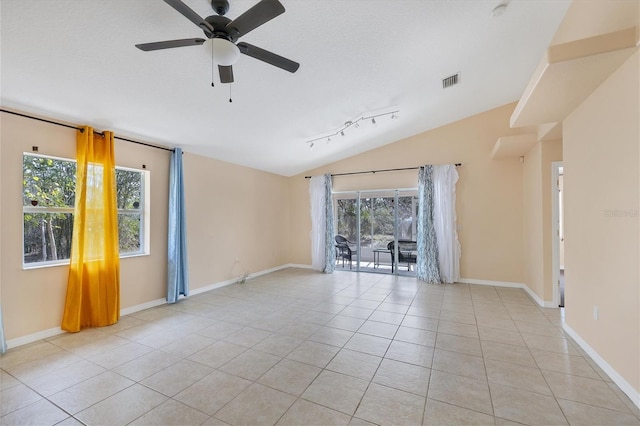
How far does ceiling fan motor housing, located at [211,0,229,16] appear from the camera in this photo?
6.25 ft

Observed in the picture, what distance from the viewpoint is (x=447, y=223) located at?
17.7 feet

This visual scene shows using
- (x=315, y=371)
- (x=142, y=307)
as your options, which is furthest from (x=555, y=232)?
(x=142, y=307)

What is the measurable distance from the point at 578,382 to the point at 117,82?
16.4ft

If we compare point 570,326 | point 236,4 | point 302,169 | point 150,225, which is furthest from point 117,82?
point 570,326

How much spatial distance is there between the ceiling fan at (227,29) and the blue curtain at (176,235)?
2.75m

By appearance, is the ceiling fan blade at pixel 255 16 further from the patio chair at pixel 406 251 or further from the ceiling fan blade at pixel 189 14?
the patio chair at pixel 406 251

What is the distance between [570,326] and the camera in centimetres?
303

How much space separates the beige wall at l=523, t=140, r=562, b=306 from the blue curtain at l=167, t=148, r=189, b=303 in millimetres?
5698

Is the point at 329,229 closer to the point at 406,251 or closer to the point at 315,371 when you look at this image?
the point at 406,251

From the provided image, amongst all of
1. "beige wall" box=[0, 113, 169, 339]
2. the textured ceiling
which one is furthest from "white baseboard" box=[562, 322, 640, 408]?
"beige wall" box=[0, 113, 169, 339]

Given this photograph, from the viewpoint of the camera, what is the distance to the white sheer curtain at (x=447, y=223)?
17.6 ft

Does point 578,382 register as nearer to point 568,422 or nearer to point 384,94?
point 568,422

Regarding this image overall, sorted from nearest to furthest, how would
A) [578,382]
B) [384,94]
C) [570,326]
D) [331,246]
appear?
[578,382]
[570,326]
[384,94]
[331,246]

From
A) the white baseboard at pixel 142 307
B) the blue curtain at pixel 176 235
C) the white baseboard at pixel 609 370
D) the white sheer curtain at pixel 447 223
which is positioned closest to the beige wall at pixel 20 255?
the white baseboard at pixel 142 307
